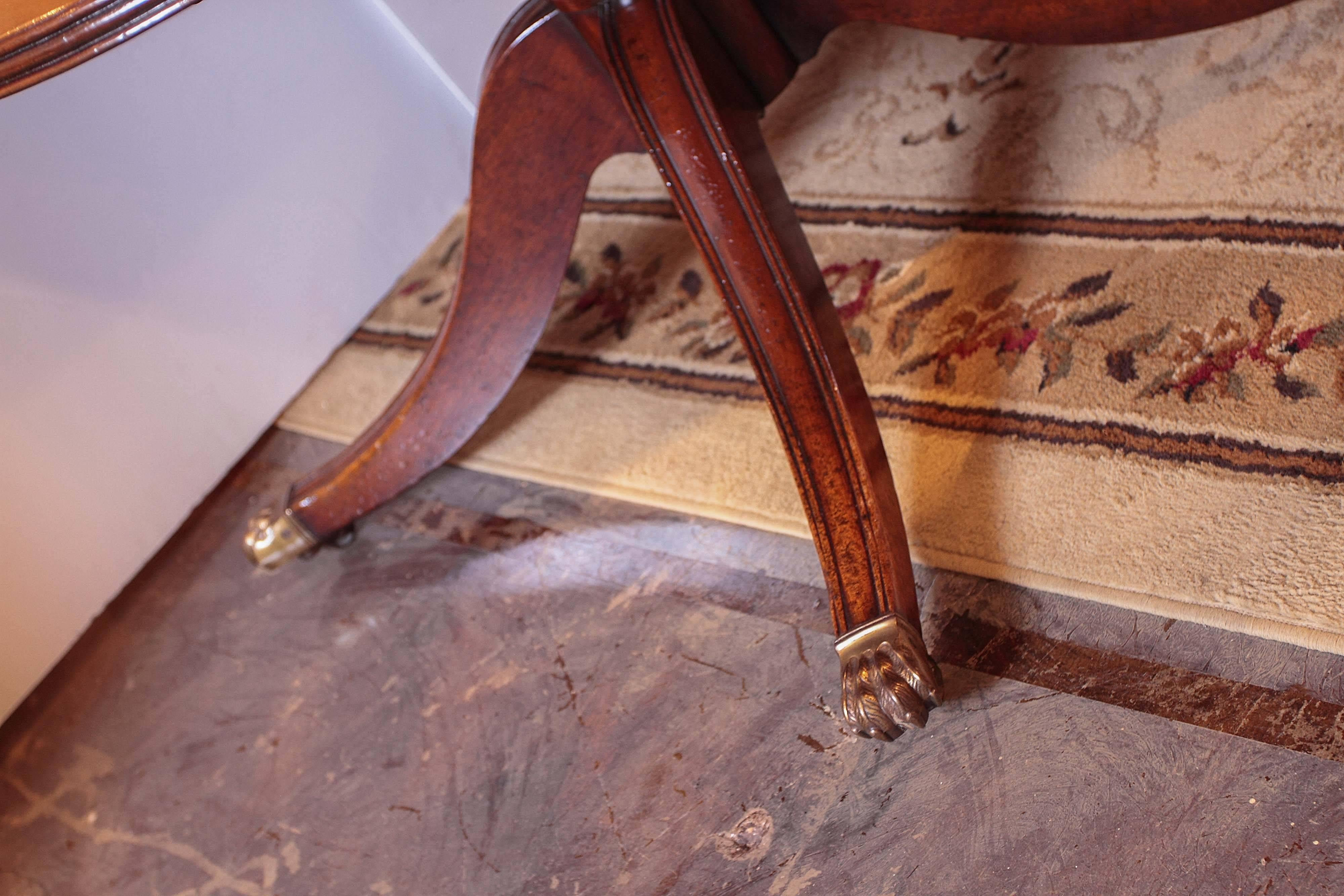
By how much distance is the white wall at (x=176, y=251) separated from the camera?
2.78 ft

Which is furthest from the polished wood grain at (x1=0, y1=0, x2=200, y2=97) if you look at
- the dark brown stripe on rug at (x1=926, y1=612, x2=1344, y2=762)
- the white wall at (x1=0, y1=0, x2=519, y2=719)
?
the dark brown stripe on rug at (x1=926, y1=612, x2=1344, y2=762)

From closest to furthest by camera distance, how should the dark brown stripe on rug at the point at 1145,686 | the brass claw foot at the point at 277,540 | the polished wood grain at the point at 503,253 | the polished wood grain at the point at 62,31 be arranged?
the polished wood grain at the point at 62,31 → the dark brown stripe on rug at the point at 1145,686 → the polished wood grain at the point at 503,253 → the brass claw foot at the point at 277,540

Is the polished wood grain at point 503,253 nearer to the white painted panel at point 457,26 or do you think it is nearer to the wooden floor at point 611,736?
the wooden floor at point 611,736

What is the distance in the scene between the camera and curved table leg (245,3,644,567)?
67 cm

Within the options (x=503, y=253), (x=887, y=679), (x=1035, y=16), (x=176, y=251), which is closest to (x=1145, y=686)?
(x=887, y=679)

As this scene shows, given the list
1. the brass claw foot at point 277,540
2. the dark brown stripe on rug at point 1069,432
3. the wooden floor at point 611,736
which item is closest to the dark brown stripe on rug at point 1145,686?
the wooden floor at point 611,736

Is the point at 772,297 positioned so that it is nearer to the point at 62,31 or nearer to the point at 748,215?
the point at 748,215

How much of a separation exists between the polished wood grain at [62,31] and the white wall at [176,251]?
44cm

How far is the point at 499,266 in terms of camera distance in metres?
0.78

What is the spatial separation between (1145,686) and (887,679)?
159mm

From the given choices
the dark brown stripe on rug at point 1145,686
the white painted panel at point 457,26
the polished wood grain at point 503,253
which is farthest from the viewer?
the white painted panel at point 457,26

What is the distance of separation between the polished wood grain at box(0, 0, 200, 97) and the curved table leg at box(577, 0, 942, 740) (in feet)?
0.82

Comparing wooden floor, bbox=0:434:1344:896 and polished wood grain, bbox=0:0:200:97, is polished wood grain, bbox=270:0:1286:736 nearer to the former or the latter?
wooden floor, bbox=0:434:1344:896

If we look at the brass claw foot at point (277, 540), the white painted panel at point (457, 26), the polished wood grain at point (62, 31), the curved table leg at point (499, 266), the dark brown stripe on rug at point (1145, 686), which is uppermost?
the polished wood grain at point (62, 31)
